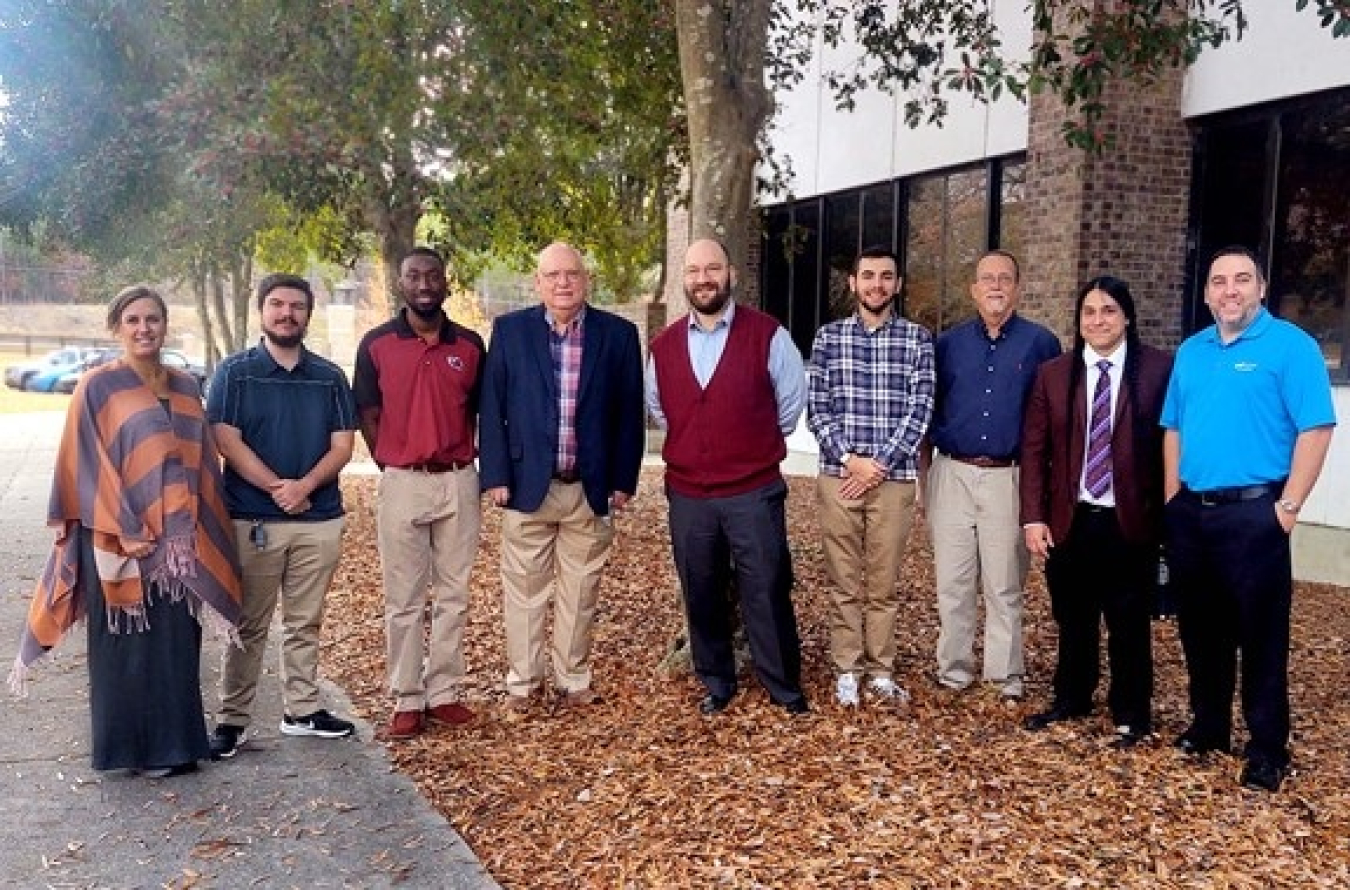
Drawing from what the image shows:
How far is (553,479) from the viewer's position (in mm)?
5309

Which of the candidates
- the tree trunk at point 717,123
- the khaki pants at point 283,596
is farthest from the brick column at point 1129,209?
the khaki pants at point 283,596

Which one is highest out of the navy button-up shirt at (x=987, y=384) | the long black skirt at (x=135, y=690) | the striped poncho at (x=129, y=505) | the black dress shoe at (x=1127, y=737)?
the navy button-up shirt at (x=987, y=384)

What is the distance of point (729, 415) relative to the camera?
5.14 metres

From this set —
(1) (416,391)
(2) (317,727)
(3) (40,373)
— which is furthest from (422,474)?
(3) (40,373)

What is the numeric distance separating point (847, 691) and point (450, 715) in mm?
1800

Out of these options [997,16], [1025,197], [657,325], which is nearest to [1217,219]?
[1025,197]

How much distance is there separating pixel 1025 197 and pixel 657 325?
9623 millimetres

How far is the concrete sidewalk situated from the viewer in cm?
395

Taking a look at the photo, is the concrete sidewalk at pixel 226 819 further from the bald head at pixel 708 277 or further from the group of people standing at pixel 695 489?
the bald head at pixel 708 277

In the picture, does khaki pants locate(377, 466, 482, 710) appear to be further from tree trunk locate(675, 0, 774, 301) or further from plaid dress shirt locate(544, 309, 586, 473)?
tree trunk locate(675, 0, 774, 301)

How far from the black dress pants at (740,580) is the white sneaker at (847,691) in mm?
194

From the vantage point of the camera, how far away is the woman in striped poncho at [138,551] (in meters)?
4.63

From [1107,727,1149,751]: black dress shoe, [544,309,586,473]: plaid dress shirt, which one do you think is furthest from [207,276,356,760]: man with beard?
[1107,727,1149,751]: black dress shoe

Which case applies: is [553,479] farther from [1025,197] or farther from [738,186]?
[1025,197]
